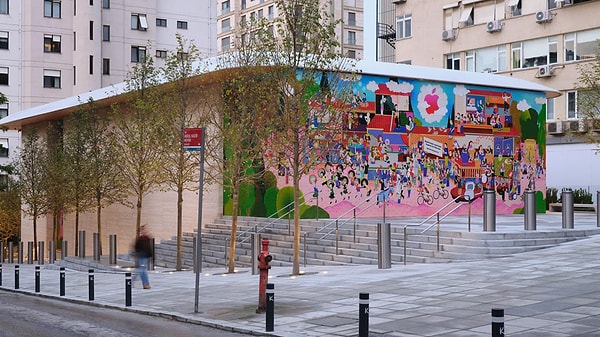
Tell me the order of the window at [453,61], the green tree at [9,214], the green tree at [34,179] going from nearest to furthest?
the green tree at [34,179] → the green tree at [9,214] → the window at [453,61]

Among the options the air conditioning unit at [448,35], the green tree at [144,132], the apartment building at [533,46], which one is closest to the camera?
the green tree at [144,132]

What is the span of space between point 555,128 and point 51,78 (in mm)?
36721

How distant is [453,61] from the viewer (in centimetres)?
5428

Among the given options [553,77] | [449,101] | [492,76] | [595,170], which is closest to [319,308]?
[449,101]

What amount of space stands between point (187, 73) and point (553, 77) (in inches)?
1084

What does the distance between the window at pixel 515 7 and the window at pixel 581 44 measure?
3.88m

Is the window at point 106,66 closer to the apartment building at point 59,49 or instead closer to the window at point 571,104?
the apartment building at point 59,49

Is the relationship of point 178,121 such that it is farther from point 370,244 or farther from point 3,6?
point 3,6

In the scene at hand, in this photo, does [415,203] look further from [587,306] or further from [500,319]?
[500,319]

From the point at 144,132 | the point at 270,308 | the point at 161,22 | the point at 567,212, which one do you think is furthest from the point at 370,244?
the point at 161,22

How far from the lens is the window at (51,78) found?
61.9 m

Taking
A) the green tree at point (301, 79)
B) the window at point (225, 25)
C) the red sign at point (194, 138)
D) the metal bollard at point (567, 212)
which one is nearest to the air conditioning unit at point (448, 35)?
the metal bollard at point (567, 212)

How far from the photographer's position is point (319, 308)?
14.7 metres

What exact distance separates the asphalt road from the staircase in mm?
6624
